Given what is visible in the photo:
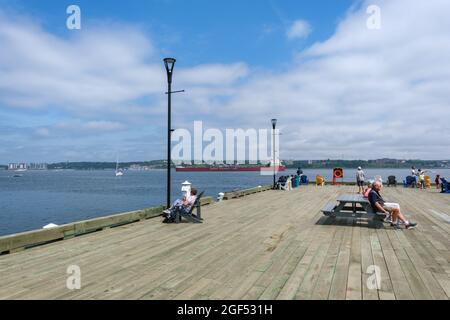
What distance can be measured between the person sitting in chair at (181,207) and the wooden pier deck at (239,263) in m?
0.48

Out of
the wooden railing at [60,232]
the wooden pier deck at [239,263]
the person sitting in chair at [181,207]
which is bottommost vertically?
the wooden pier deck at [239,263]

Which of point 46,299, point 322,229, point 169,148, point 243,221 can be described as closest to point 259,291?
point 46,299

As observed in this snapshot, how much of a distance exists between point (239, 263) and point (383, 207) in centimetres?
546

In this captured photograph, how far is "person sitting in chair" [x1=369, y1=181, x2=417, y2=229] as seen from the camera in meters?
8.76

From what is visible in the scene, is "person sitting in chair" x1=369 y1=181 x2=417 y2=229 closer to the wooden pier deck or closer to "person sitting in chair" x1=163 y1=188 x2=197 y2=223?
the wooden pier deck

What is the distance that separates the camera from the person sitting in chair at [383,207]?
876 centimetres

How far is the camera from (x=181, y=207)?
386 inches

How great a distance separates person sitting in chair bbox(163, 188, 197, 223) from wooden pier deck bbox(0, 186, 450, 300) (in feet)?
1.58

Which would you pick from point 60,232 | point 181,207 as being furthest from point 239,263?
point 181,207

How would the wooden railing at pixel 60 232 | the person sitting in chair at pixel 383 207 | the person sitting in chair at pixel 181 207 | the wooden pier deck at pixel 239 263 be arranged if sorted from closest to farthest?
the wooden pier deck at pixel 239 263, the wooden railing at pixel 60 232, the person sitting in chair at pixel 383 207, the person sitting in chair at pixel 181 207

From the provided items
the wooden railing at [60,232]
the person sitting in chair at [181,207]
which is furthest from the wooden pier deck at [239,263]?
the person sitting in chair at [181,207]

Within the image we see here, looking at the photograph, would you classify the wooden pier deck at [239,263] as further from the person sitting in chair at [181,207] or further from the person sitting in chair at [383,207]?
the person sitting in chair at [181,207]

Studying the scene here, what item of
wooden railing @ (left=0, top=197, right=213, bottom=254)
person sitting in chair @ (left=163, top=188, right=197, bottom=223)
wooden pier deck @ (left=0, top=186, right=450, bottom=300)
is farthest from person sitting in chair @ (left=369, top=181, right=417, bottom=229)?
wooden railing @ (left=0, top=197, right=213, bottom=254)
